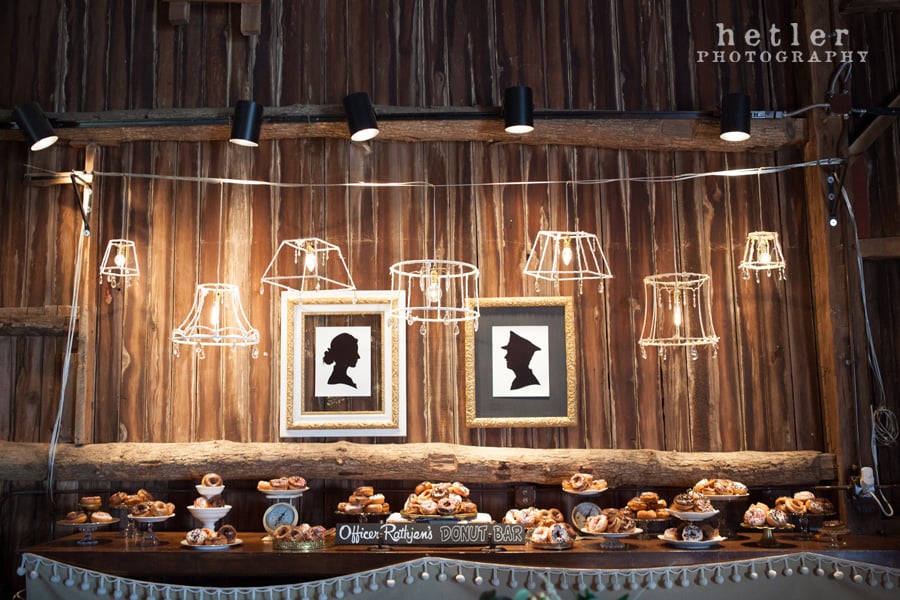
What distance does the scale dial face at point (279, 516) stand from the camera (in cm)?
482

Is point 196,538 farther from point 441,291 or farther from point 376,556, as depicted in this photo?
point 441,291

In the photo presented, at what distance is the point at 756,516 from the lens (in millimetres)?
4699

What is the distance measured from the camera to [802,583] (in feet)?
14.1

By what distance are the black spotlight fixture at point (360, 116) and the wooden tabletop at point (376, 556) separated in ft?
7.58

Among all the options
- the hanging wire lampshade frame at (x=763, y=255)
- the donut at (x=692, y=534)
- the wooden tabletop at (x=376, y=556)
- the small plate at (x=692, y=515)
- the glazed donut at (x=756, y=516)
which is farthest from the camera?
the hanging wire lampshade frame at (x=763, y=255)

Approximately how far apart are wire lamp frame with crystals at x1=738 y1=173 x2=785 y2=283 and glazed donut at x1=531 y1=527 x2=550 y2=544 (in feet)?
6.30

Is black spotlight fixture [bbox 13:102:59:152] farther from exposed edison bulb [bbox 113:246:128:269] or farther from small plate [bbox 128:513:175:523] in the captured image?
small plate [bbox 128:513:175:523]

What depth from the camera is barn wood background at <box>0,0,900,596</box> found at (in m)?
5.19

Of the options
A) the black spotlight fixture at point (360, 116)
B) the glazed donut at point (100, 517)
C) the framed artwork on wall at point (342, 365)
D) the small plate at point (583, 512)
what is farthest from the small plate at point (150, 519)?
the black spotlight fixture at point (360, 116)

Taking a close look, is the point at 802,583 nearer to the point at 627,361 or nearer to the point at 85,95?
the point at 627,361

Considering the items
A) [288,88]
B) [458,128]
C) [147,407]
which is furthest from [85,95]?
[458,128]

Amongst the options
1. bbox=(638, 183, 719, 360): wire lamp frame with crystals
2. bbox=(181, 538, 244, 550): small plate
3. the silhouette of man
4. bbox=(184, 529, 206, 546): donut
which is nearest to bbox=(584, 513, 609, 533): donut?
the silhouette of man

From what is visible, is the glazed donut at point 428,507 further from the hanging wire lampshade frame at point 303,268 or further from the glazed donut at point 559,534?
the hanging wire lampshade frame at point 303,268

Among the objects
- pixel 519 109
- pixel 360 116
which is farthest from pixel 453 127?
pixel 360 116
